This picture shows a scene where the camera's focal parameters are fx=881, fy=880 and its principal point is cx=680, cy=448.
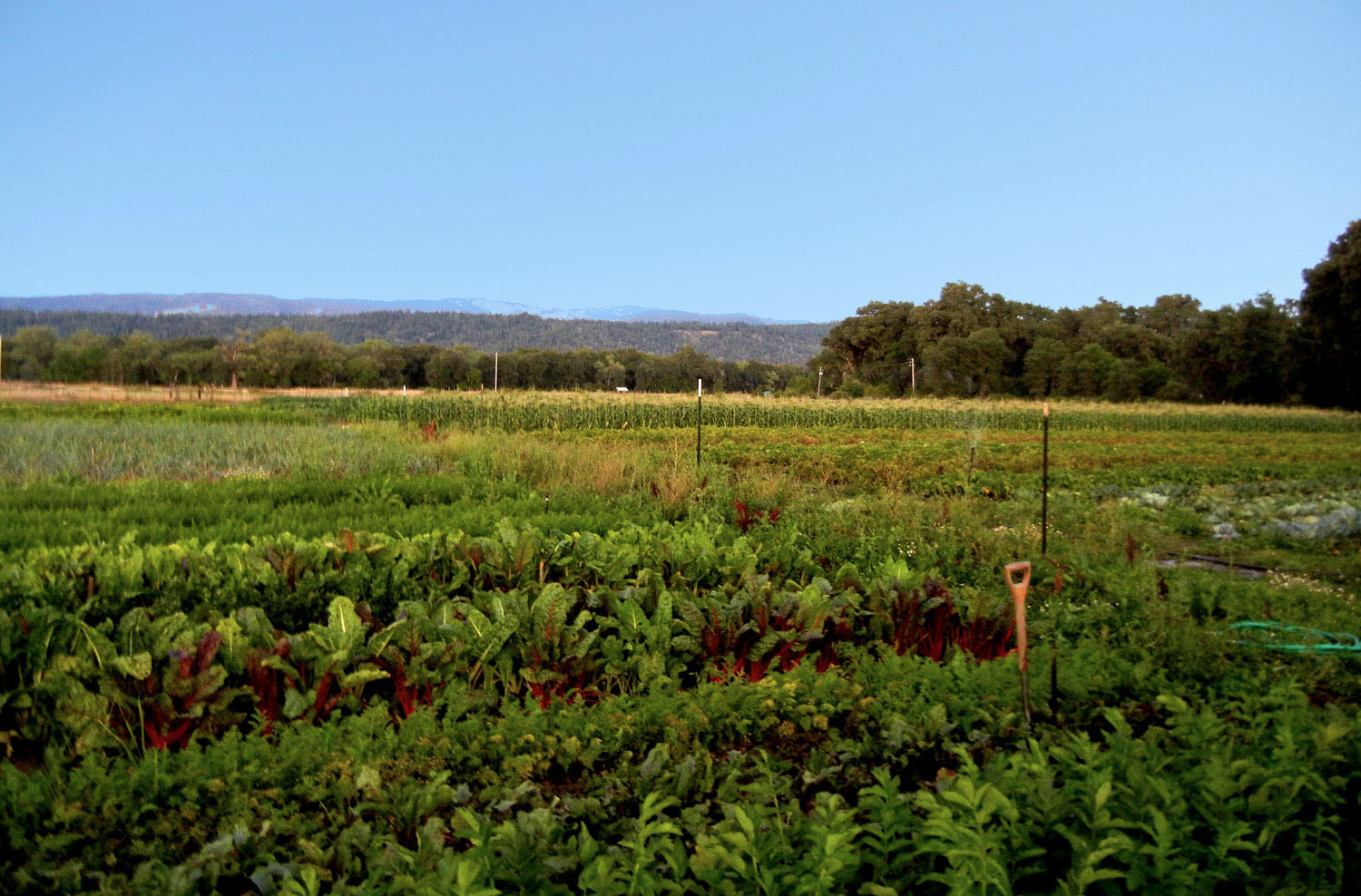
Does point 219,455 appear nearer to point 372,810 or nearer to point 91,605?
point 91,605

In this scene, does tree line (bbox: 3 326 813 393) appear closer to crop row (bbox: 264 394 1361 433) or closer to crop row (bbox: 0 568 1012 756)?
crop row (bbox: 264 394 1361 433)

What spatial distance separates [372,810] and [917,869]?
5.82 ft

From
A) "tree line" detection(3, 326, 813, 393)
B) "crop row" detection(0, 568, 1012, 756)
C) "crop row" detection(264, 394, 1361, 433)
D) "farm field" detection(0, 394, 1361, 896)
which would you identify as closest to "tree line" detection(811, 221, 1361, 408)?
"crop row" detection(264, 394, 1361, 433)

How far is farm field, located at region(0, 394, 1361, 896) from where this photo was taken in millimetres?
2514

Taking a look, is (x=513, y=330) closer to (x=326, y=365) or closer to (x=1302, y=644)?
(x=326, y=365)

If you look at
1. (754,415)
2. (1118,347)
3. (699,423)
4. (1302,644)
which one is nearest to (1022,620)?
(1302,644)

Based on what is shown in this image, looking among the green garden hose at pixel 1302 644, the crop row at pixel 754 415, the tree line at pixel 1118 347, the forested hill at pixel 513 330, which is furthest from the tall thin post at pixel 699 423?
the forested hill at pixel 513 330

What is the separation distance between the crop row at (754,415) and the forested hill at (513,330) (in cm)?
5368

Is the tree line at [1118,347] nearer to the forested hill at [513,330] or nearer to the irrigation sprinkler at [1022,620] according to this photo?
the forested hill at [513,330]

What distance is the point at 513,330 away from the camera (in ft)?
395

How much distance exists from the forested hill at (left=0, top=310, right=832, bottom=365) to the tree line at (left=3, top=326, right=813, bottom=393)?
11693mm

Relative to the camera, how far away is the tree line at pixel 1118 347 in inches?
1606

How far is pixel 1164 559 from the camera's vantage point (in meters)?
9.90

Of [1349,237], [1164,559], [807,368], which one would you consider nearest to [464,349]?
[807,368]
